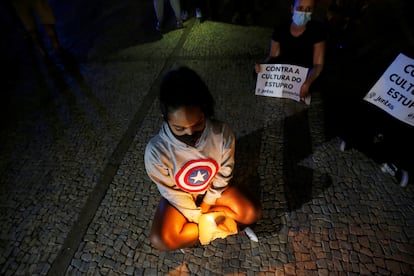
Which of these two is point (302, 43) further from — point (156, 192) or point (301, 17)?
point (156, 192)

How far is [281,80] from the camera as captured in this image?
350 centimetres

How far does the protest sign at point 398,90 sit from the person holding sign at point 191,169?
156 centimetres

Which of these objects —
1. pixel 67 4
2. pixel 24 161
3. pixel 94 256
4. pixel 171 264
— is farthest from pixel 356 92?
pixel 67 4

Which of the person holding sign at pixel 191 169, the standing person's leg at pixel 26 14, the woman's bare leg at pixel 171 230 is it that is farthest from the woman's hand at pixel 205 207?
the standing person's leg at pixel 26 14

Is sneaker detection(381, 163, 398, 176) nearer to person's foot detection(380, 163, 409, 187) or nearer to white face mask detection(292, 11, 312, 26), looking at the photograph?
person's foot detection(380, 163, 409, 187)

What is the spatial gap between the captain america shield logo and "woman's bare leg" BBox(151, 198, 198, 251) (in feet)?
0.78

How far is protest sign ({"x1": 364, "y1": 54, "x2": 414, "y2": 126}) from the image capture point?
2.19m

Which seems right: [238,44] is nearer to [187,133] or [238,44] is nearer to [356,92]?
[356,92]

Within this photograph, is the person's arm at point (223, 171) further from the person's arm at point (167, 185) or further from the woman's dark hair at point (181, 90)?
the woman's dark hair at point (181, 90)

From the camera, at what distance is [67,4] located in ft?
26.5

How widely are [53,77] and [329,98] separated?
4812 mm

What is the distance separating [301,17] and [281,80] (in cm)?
82

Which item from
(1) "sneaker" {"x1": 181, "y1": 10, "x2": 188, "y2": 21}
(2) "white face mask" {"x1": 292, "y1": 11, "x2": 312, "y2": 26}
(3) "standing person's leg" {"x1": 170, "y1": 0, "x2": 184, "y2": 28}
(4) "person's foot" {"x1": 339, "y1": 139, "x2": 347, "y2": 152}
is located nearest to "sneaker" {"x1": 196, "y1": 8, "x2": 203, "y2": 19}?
(1) "sneaker" {"x1": 181, "y1": 10, "x2": 188, "y2": 21}

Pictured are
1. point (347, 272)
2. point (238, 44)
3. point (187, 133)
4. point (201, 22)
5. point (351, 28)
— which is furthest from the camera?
point (201, 22)
